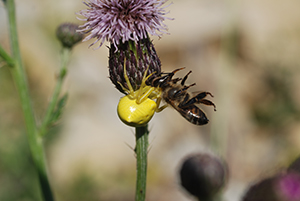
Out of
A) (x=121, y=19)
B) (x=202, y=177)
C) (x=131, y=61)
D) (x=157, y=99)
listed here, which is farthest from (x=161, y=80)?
(x=202, y=177)

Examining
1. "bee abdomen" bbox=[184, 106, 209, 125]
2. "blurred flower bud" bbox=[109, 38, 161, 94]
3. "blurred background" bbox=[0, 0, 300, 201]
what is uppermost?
"blurred flower bud" bbox=[109, 38, 161, 94]

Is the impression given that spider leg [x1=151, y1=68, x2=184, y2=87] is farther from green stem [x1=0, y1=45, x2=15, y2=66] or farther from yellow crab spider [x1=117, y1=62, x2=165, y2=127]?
green stem [x1=0, y1=45, x2=15, y2=66]

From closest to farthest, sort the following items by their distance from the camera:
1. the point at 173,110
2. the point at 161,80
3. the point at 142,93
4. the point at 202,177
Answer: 1. the point at 142,93
2. the point at 161,80
3. the point at 202,177
4. the point at 173,110

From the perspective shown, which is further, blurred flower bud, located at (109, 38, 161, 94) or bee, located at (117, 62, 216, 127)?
blurred flower bud, located at (109, 38, 161, 94)

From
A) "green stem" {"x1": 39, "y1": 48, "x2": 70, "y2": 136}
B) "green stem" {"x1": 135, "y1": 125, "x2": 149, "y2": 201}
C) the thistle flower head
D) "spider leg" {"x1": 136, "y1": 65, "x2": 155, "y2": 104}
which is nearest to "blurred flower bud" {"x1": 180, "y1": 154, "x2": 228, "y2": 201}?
"green stem" {"x1": 135, "y1": 125, "x2": 149, "y2": 201}

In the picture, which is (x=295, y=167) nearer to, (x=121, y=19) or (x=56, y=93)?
(x=121, y=19)

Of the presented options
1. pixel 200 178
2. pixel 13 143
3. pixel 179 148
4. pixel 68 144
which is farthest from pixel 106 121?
pixel 200 178

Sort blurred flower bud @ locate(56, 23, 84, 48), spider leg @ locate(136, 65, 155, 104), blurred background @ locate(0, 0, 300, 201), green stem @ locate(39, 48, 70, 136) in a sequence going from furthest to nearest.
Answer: blurred background @ locate(0, 0, 300, 201), blurred flower bud @ locate(56, 23, 84, 48), green stem @ locate(39, 48, 70, 136), spider leg @ locate(136, 65, 155, 104)
